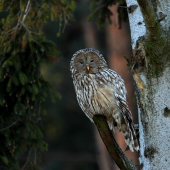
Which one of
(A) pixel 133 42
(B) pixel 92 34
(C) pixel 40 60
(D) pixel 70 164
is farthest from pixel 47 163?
(A) pixel 133 42

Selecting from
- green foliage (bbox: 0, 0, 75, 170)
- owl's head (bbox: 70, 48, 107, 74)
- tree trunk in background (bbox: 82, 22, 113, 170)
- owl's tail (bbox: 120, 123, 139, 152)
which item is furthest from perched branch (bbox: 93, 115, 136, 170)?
tree trunk in background (bbox: 82, 22, 113, 170)

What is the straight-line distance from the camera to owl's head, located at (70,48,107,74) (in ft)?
14.5

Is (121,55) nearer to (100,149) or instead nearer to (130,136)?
(100,149)

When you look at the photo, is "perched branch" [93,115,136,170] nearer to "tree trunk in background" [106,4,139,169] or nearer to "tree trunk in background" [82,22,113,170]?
"tree trunk in background" [106,4,139,169]

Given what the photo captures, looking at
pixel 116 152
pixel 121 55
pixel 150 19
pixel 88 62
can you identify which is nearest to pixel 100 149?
pixel 121 55

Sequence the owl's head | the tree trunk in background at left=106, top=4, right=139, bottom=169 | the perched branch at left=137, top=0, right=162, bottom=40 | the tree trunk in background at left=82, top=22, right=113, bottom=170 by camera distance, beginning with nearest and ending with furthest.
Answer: the perched branch at left=137, top=0, right=162, bottom=40, the owl's head, the tree trunk in background at left=106, top=4, right=139, bottom=169, the tree trunk in background at left=82, top=22, right=113, bottom=170

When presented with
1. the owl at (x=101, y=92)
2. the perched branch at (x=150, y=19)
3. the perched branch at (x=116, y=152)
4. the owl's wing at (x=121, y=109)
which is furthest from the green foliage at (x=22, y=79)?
the perched branch at (x=150, y=19)

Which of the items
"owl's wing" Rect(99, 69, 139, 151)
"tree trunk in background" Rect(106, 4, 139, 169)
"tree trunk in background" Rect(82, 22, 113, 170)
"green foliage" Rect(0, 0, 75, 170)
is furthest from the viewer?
"tree trunk in background" Rect(82, 22, 113, 170)

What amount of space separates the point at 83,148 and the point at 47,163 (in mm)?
1749

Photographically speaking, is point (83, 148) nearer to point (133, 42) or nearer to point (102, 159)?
point (102, 159)

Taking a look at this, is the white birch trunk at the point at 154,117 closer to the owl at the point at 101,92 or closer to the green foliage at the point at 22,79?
the owl at the point at 101,92

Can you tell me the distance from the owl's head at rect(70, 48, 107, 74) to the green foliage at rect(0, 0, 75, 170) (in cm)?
47

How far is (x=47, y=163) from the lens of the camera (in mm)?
13719

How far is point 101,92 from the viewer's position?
13.7 ft
